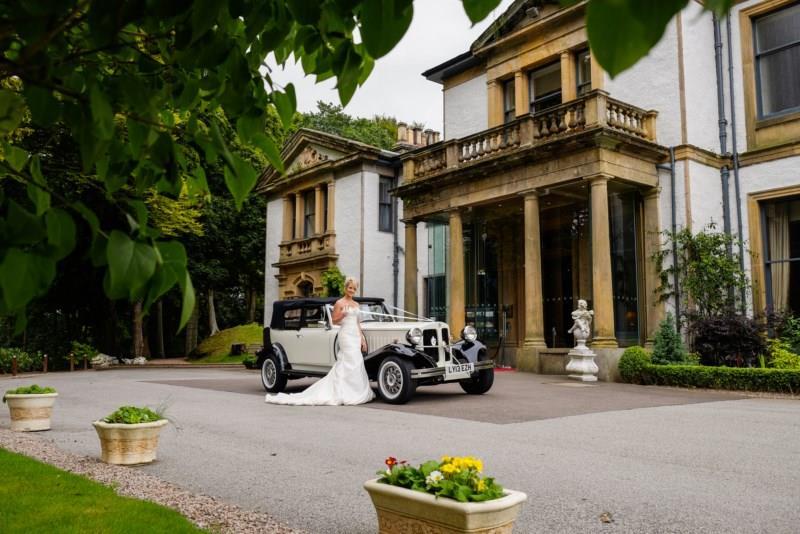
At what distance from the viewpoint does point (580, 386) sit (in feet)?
45.2

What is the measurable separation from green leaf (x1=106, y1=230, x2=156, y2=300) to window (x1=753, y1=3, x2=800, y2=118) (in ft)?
58.1

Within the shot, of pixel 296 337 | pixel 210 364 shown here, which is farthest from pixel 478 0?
pixel 210 364

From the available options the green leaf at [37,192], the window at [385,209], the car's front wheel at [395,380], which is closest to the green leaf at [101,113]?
the green leaf at [37,192]

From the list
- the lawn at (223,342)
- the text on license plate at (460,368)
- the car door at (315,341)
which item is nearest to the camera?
the text on license plate at (460,368)

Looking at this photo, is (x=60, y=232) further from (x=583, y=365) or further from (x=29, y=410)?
(x=583, y=365)

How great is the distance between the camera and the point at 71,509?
4.47 metres

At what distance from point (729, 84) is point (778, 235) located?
3.93m

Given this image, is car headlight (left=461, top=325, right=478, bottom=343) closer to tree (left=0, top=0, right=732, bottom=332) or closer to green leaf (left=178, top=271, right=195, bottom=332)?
tree (left=0, top=0, right=732, bottom=332)

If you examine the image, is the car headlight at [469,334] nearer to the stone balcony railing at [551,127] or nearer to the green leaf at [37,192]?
the stone balcony railing at [551,127]

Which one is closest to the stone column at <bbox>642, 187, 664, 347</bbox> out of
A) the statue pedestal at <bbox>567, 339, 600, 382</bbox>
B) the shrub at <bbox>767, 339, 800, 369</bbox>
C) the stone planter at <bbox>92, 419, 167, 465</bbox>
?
the statue pedestal at <bbox>567, 339, 600, 382</bbox>

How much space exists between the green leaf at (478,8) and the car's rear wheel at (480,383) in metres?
10.9

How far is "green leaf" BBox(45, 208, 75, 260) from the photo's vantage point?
4.92 feet

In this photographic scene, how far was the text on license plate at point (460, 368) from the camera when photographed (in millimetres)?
11258

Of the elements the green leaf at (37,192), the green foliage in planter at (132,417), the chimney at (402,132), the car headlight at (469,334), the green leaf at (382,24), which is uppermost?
the chimney at (402,132)
